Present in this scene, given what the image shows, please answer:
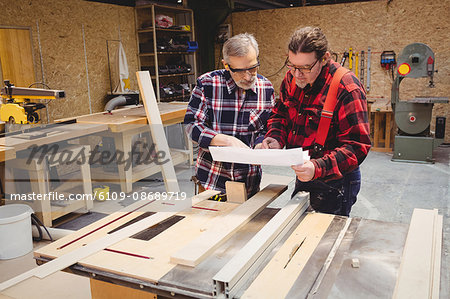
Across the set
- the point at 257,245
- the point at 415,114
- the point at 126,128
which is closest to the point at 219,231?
the point at 257,245

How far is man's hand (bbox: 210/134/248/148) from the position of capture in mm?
1729

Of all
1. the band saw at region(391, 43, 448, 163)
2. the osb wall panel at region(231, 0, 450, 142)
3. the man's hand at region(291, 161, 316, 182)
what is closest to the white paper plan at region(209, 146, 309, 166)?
the man's hand at region(291, 161, 316, 182)

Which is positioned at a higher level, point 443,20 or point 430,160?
point 443,20

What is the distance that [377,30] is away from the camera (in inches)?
245

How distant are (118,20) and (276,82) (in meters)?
2.98

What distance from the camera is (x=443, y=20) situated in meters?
5.78

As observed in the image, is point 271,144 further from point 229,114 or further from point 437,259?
point 437,259

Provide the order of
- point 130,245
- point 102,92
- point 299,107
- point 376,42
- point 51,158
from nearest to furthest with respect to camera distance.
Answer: point 130,245, point 299,107, point 51,158, point 102,92, point 376,42

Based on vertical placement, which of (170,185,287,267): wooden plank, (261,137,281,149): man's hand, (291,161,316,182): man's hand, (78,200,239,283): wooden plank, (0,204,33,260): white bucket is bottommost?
(0,204,33,260): white bucket

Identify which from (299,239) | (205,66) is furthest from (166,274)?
(205,66)

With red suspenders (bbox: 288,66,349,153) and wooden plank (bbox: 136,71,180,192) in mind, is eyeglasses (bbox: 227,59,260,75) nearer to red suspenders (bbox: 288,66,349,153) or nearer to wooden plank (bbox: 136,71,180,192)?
red suspenders (bbox: 288,66,349,153)

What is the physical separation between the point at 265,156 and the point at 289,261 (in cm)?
40

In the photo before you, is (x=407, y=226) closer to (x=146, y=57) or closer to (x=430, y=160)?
(x=430, y=160)

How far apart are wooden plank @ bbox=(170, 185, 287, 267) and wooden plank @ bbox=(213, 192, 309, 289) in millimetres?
103
